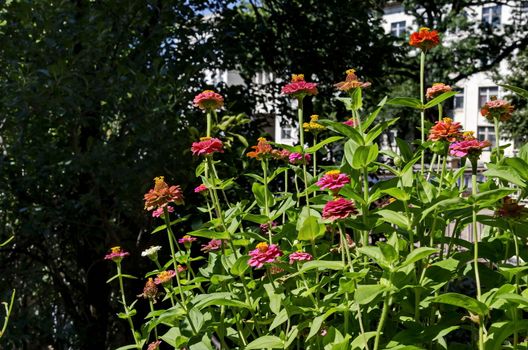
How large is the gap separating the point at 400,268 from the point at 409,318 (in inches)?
7.1

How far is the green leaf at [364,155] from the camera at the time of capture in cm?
118

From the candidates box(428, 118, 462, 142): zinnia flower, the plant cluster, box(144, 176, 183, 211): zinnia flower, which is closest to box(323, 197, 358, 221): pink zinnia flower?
the plant cluster

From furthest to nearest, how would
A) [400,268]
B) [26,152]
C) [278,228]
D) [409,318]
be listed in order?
1. [26,152]
2. [278,228]
3. [409,318]
4. [400,268]

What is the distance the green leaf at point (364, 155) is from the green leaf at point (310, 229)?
0.14 m

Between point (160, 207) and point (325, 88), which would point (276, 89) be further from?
point (160, 207)

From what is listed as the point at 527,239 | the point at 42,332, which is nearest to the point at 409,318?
the point at 527,239

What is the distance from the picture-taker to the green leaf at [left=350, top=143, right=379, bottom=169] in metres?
1.18

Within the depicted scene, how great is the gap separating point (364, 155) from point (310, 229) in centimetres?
19

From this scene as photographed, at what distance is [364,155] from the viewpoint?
1.20 meters

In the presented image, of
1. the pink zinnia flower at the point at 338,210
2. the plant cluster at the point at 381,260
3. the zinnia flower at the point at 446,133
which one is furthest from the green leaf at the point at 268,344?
the zinnia flower at the point at 446,133

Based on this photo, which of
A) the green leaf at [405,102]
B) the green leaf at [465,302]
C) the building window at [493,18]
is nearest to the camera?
the green leaf at [465,302]

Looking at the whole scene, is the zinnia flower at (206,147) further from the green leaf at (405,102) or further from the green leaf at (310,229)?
the green leaf at (405,102)

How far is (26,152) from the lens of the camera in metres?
2.77

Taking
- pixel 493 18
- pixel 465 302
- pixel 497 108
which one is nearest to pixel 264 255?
pixel 465 302
